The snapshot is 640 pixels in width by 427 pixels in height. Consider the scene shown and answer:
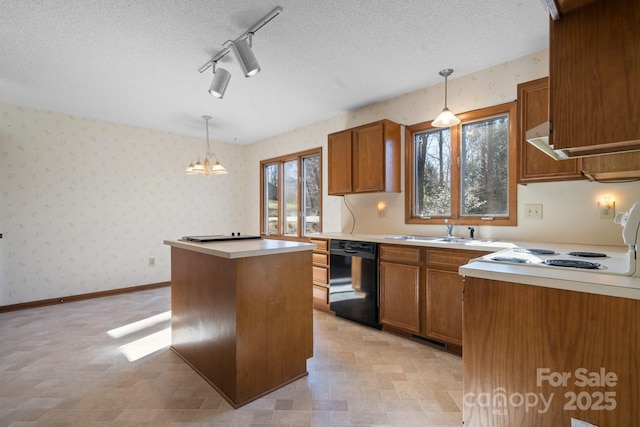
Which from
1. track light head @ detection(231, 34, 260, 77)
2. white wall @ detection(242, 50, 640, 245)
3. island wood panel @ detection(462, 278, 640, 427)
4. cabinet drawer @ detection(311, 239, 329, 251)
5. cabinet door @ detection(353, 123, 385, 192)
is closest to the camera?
island wood panel @ detection(462, 278, 640, 427)

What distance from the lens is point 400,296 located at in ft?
9.07

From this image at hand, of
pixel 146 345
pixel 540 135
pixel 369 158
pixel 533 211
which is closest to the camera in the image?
pixel 540 135

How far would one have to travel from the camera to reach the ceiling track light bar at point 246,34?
1958 millimetres

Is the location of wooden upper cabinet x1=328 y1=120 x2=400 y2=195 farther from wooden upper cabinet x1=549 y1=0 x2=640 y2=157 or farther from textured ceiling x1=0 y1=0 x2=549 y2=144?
wooden upper cabinet x1=549 y1=0 x2=640 y2=157

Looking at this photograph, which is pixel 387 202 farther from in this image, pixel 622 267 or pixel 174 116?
pixel 174 116

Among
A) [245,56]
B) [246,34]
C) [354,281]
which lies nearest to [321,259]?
[354,281]

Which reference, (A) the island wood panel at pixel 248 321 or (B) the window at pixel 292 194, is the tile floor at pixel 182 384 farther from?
(B) the window at pixel 292 194

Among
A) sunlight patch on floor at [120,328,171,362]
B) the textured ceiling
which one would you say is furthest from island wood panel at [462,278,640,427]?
sunlight patch on floor at [120,328,171,362]

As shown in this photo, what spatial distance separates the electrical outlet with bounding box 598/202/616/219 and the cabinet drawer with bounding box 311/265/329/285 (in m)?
2.49

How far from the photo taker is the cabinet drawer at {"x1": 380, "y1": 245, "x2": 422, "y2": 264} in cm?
264

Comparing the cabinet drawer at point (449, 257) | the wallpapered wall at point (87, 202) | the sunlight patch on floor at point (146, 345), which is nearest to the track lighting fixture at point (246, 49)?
the cabinet drawer at point (449, 257)

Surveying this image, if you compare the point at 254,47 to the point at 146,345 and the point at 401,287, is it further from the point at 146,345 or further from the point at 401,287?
the point at 146,345

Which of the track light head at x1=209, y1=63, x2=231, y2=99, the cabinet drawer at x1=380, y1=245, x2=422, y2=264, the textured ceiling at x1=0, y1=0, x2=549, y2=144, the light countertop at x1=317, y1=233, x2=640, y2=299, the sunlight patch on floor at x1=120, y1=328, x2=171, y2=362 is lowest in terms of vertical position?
the sunlight patch on floor at x1=120, y1=328, x2=171, y2=362

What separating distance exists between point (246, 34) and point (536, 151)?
7.75 ft
